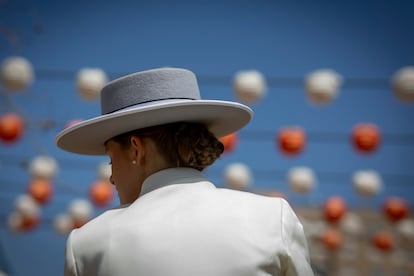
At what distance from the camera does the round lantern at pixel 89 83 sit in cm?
359

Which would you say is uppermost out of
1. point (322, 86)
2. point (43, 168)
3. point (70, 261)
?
point (70, 261)

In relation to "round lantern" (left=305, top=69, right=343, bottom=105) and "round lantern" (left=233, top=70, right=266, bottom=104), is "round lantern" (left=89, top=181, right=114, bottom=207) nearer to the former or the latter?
"round lantern" (left=233, top=70, right=266, bottom=104)

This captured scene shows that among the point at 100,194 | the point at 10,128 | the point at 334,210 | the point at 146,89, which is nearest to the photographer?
the point at 146,89

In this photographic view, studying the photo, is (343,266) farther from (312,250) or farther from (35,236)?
(35,236)

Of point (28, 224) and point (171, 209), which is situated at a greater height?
point (171, 209)

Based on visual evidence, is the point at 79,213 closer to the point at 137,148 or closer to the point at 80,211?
the point at 80,211

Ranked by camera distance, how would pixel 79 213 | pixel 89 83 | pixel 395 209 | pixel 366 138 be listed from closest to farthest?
pixel 89 83 < pixel 366 138 < pixel 395 209 < pixel 79 213

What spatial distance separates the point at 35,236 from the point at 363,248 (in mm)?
4770

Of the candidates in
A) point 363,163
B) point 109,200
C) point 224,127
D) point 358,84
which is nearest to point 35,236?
point 109,200

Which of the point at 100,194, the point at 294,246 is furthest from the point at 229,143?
the point at 294,246

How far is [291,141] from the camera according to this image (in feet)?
13.3

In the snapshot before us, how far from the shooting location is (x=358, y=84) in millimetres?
4594

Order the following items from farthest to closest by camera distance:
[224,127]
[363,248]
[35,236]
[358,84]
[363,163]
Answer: [363,248]
[35,236]
[363,163]
[358,84]
[224,127]

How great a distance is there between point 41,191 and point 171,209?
382 centimetres
